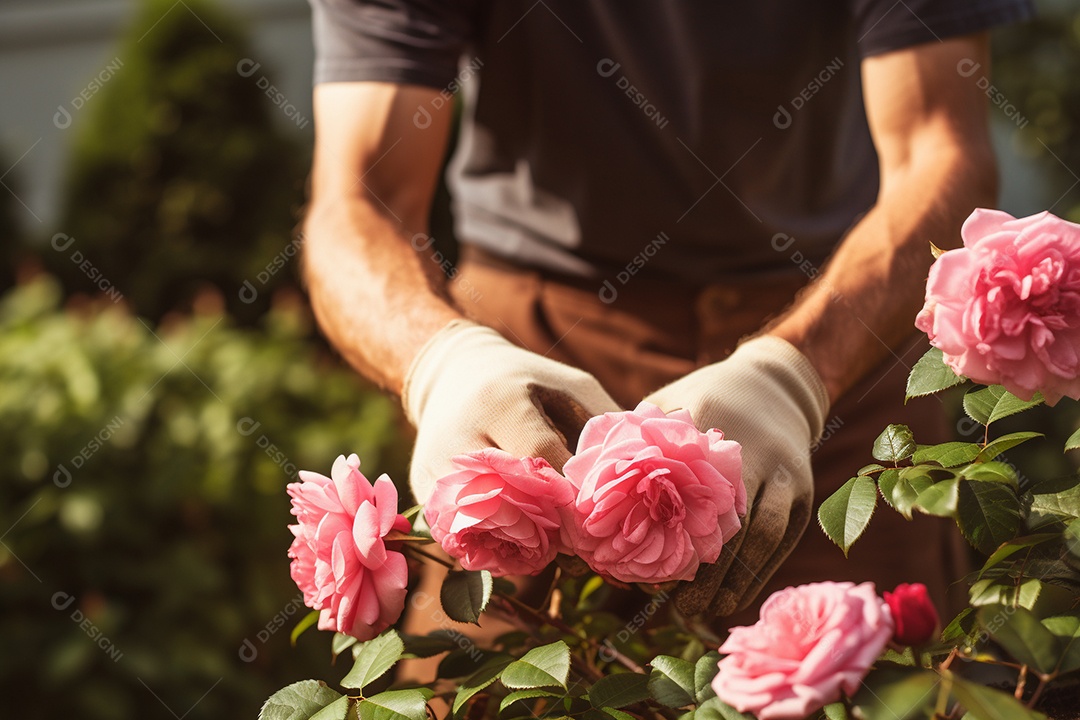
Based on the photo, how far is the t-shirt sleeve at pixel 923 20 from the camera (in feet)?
6.20

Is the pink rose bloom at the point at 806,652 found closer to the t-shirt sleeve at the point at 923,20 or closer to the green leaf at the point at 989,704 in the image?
the green leaf at the point at 989,704

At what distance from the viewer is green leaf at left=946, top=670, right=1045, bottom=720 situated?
0.76m

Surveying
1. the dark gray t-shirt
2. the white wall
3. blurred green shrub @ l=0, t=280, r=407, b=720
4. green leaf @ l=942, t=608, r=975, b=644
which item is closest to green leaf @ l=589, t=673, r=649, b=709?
green leaf @ l=942, t=608, r=975, b=644

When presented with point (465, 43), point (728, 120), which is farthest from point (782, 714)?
point (465, 43)

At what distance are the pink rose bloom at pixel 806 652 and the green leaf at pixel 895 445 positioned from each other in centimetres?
29

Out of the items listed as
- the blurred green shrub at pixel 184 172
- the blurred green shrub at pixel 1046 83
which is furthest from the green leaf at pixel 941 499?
the blurred green shrub at pixel 1046 83

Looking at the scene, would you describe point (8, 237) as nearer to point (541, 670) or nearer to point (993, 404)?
point (541, 670)

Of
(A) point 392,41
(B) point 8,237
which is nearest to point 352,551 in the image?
(A) point 392,41

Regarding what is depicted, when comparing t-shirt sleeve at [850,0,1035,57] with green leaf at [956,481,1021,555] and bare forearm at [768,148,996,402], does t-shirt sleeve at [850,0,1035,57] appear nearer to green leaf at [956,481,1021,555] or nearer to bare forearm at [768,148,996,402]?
bare forearm at [768,148,996,402]

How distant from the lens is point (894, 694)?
78cm

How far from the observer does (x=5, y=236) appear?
22.1 feet

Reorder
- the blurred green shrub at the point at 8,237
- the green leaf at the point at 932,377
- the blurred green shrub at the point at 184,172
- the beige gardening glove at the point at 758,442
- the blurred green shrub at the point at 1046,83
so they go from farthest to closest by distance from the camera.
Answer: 1. the blurred green shrub at the point at 8,237
2. the blurred green shrub at the point at 1046,83
3. the blurred green shrub at the point at 184,172
4. the beige gardening glove at the point at 758,442
5. the green leaf at the point at 932,377

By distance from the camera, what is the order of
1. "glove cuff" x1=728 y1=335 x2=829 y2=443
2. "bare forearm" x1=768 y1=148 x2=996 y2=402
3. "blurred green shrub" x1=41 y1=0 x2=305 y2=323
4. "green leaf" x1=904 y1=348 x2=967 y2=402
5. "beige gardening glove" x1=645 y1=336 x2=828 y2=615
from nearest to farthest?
"green leaf" x1=904 y1=348 x2=967 y2=402 → "beige gardening glove" x1=645 y1=336 x2=828 y2=615 → "glove cuff" x1=728 y1=335 x2=829 y2=443 → "bare forearm" x1=768 y1=148 x2=996 y2=402 → "blurred green shrub" x1=41 y1=0 x2=305 y2=323

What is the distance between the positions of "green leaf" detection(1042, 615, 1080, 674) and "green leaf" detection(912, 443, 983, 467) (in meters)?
0.17
